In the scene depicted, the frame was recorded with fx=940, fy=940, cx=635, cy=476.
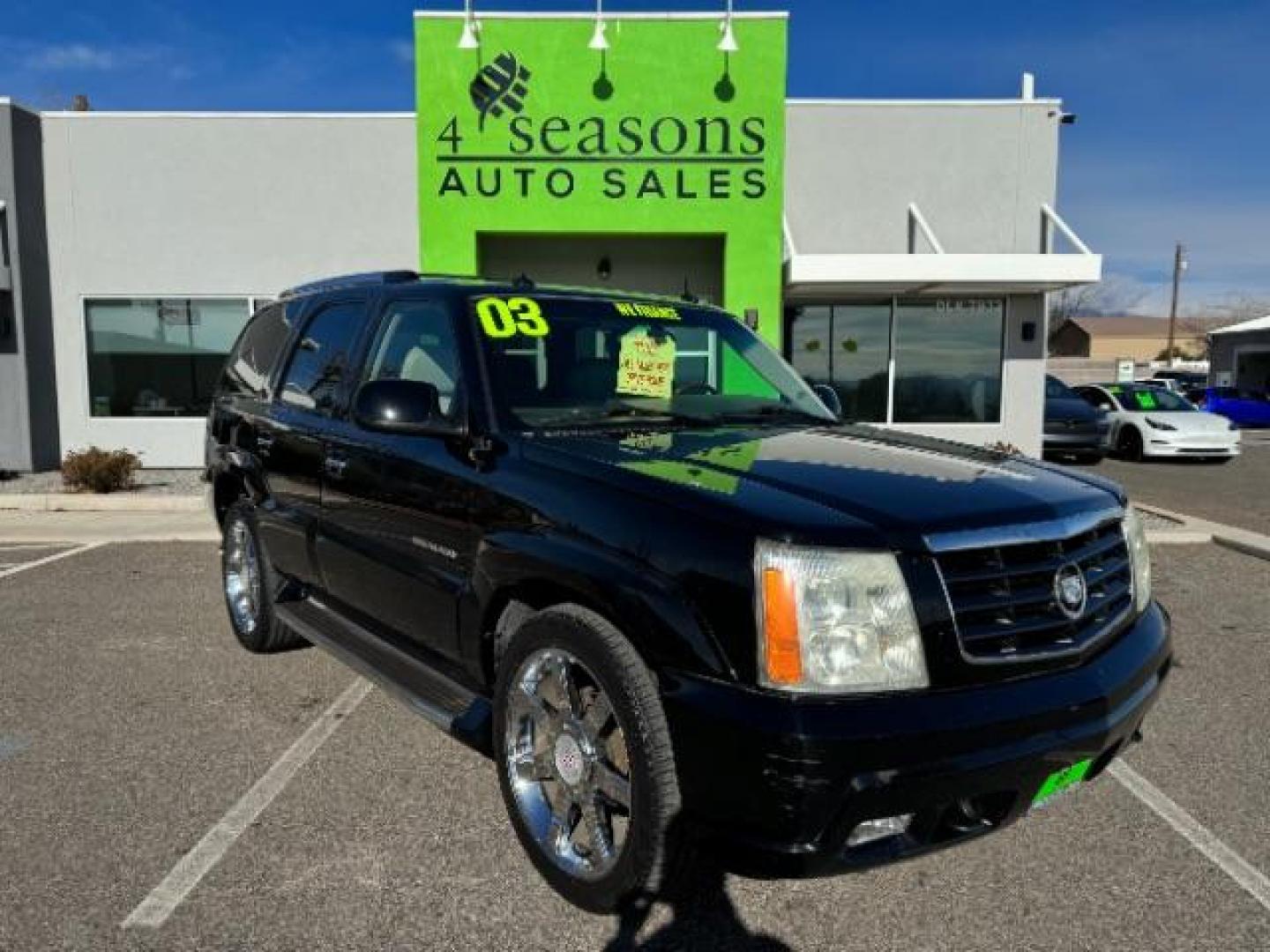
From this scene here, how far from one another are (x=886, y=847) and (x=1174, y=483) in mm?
13650

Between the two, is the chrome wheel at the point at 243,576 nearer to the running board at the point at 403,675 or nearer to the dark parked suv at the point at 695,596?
the running board at the point at 403,675

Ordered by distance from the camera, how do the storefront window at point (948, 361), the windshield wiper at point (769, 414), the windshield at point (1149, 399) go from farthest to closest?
1. the windshield at point (1149, 399)
2. the storefront window at point (948, 361)
3. the windshield wiper at point (769, 414)

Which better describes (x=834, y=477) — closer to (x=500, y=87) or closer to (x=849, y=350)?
(x=500, y=87)

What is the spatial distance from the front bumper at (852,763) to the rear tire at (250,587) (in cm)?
328

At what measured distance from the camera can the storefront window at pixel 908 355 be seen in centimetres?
1447

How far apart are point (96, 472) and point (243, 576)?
6629mm

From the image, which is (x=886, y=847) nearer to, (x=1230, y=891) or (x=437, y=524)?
(x=1230, y=891)

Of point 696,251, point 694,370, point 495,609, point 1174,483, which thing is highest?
point 696,251

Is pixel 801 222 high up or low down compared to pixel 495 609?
up

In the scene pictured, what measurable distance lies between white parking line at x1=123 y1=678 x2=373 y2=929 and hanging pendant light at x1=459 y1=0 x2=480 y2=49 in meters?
10.2

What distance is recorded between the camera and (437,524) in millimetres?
3330

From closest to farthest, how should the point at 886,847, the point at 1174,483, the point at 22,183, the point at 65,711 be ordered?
the point at 886,847
the point at 65,711
the point at 22,183
the point at 1174,483

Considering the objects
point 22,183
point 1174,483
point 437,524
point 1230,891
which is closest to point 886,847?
point 1230,891

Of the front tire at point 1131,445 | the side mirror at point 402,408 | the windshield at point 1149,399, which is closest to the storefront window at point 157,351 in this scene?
the side mirror at point 402,408
